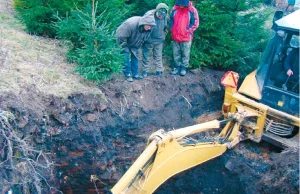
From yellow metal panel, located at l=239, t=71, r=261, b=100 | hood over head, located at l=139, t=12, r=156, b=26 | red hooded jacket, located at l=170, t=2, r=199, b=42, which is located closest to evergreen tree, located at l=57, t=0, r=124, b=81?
hood over head, located at l=139, t=12, r=156, b=26

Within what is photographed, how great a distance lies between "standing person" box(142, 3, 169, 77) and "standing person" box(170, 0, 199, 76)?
0.25 meters

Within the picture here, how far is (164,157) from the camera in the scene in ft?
15.9

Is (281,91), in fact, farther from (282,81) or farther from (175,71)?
(175,71)

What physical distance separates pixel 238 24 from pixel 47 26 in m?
4.70

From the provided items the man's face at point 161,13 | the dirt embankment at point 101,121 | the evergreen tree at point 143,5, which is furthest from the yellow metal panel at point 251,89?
the evergreen tree at point 143,5

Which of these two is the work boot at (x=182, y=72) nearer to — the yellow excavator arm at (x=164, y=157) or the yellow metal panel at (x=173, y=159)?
the yellow excavator arm at (x=164, y=157)

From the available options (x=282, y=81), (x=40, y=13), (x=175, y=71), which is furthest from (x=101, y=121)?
(x=282, y=81)

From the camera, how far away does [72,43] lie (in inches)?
289

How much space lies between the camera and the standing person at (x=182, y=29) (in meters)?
7.04

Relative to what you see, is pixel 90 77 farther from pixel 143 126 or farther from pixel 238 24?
pixel 238 24

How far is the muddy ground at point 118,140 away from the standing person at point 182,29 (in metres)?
0.54

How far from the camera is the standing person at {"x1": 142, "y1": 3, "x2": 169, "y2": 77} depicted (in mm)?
6816

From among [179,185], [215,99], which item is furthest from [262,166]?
[215,99]

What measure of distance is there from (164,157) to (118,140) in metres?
1.98
